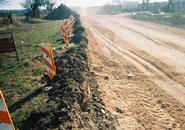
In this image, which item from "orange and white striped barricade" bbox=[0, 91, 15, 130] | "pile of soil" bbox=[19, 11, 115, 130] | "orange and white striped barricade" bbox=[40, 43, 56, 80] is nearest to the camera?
"orange and white striped barricade" bbox=[0, 91, 15, 130]

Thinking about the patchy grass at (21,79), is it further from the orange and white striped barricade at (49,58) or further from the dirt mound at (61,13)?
the dirt mound at (61,13)

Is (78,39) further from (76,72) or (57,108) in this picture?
(57,108)

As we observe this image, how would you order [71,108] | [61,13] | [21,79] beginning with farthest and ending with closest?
1. [61,13]
2. [21,79]
3. [71,108]

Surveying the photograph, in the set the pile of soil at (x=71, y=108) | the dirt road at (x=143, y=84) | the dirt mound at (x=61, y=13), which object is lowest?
the dirt road at (x=143, y=84)

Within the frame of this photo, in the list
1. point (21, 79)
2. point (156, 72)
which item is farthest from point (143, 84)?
point (21, 79)

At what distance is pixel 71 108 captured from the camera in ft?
20.9

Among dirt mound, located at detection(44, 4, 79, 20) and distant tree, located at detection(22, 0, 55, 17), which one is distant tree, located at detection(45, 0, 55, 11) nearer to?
distant tree, located at detection(22, 0, 55, 17)

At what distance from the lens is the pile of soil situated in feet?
18.8

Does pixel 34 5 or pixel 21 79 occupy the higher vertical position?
pixel 34 5

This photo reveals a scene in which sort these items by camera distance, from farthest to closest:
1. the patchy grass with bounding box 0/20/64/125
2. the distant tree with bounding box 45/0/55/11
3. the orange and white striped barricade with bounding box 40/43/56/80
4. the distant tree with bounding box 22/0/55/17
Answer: the distant tree with bounding box 45/0/55/11, the distant tree with bounding box 22/0/55/17, the orange and white striped barricade with bounding box 40/43/56/80, the patchy grass with bounding box 0/20/64/125

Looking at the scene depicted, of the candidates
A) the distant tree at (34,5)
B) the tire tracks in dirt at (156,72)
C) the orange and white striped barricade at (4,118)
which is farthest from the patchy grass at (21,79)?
the distant tree at (34,5)

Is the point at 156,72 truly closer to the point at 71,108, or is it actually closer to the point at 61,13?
the point at 71,108

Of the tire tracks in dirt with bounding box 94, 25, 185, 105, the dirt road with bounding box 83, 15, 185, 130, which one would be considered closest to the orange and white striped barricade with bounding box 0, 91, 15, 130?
the dirt road with bounding box 83, 15, 185, 130

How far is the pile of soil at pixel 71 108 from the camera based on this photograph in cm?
573
